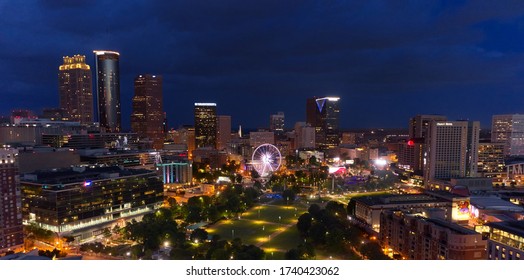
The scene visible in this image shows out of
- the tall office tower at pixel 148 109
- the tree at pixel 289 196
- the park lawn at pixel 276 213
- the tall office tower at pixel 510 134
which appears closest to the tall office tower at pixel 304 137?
the tall office tower at pixel 148 109

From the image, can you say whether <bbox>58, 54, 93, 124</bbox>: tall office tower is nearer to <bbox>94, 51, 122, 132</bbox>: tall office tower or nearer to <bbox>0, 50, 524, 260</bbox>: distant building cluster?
<bbox>0, 50, 524, 260</bbox>: distant building cluster

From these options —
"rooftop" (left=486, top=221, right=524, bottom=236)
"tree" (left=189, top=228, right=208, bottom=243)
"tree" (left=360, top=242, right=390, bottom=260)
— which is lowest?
"tree" (left=189, top=228, right=208, bottom=243)

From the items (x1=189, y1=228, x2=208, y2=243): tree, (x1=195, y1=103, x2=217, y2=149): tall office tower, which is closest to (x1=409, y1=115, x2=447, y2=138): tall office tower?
(x1=195, y1=103, x2=217, y2=149): tall office tower

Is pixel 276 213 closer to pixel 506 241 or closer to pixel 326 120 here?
pixel 506 241

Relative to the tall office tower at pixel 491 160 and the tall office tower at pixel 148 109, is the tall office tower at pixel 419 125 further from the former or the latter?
the tall office tower at pixel 148 109

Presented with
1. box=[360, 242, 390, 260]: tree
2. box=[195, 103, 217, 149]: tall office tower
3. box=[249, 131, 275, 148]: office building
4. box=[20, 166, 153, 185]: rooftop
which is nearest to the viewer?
box=[360, 242, 390, 260]: tree

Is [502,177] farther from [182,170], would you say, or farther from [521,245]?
[182,170]

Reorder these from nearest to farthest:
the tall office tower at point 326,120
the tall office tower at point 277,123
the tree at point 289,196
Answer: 1. the tree at point 289,196
2. the tall office tower at point 326,120
3. the tall office tower at point 277,123
